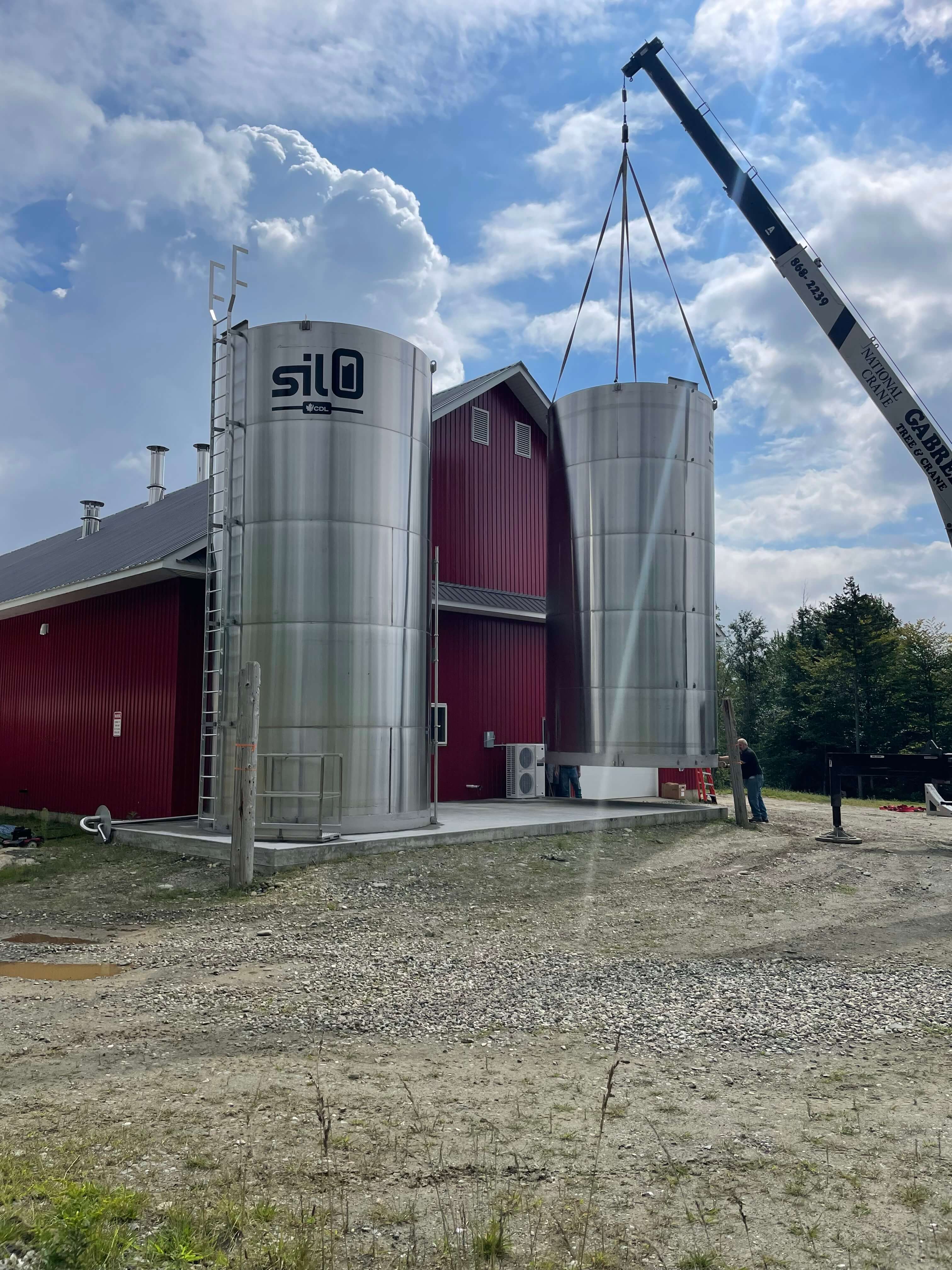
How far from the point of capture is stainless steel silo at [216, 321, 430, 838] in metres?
14.1

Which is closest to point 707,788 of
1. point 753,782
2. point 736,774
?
point 753,782

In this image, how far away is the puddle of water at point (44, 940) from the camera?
954cm

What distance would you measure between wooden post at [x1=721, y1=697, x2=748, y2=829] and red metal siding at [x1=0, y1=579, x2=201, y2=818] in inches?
385

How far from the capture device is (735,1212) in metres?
4.08

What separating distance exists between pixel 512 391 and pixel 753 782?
10781 millimetres

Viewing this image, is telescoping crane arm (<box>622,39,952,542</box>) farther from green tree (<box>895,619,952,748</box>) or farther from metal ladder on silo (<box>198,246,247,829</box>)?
green tree (<box>895,619,952,748</box>)

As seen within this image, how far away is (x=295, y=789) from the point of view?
1391 cm

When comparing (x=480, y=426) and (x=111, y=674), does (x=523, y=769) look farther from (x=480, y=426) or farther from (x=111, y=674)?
(x=111, y=674)

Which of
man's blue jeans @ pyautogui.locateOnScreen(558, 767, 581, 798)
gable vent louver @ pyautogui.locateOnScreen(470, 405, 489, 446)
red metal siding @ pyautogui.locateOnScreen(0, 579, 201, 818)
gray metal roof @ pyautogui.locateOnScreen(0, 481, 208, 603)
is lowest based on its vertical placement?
man's blue jeans @ pyautogui.locateOnScreen(558, 767, 581, 798)

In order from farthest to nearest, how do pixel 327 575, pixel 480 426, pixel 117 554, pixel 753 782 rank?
pixel 480 426 < pixel 117 554 < pixel 753 782 < pixel 327 575

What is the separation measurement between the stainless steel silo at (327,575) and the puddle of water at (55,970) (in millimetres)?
5004

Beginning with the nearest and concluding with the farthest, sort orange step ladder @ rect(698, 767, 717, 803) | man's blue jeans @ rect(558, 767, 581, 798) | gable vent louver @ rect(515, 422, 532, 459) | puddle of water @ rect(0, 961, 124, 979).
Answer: puddle of water @ rect(0, 961, 124, 979)
man's blue jeans @ rect(558, 767, 581, 798)
orange step ladder @ rect(698, 767, 717, 803)
gable vent louver @ rect(515, 422, 532, 459)

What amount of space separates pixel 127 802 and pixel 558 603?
30.4ft

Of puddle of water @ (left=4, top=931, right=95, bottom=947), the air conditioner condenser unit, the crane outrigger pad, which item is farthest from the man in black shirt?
puddle of water @ (left=4, top=931, right=95, bottom=947)
